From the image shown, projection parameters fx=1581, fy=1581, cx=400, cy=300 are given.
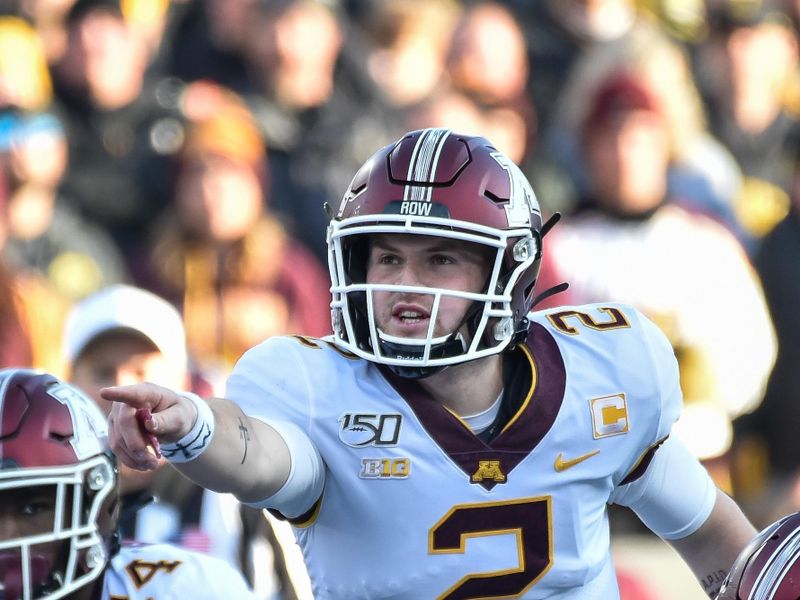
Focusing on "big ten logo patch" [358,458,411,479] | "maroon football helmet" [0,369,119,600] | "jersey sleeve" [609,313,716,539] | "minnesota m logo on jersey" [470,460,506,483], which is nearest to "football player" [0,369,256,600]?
"maroon football helmet" [0,369,119,600]

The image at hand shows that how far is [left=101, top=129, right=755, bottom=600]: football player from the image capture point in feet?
9.14

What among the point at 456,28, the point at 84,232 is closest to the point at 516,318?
the point at 84,232

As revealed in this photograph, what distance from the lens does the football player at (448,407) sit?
9.14ft

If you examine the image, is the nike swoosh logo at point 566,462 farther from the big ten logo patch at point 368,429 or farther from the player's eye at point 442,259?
the player's eye at point 442,259

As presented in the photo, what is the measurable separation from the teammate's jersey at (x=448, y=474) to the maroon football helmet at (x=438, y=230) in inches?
4.0

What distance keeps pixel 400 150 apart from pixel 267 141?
3.52m

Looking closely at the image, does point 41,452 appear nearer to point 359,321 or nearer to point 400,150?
point 359,321

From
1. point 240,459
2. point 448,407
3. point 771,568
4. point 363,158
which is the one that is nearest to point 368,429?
point 448,407

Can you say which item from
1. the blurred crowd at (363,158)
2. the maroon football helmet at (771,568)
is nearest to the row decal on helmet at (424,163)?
the maroon football helmet at (771,568)

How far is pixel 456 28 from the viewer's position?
6961mm

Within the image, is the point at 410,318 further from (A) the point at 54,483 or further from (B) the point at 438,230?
(A) the point at 54,483


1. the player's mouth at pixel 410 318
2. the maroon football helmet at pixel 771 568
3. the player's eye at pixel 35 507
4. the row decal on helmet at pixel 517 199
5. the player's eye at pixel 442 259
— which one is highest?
the row decal on helmet at pixel 517 199

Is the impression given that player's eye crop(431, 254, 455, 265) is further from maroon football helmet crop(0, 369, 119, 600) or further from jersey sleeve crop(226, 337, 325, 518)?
maroon football helmet crop(0, 369, 119, 600)

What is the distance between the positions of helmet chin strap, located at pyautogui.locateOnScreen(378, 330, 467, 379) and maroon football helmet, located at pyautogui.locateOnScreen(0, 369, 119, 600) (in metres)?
0.58
